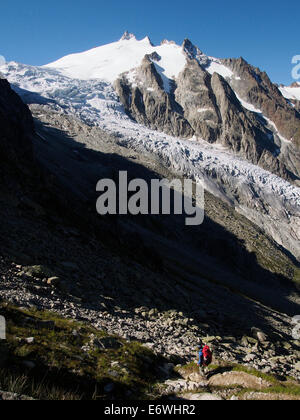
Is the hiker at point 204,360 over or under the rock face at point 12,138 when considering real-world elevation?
under

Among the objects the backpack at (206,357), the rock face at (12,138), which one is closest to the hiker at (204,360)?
the backpack at (206,357)

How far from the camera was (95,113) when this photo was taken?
162 m

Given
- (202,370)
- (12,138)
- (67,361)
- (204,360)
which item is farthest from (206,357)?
(12,138)

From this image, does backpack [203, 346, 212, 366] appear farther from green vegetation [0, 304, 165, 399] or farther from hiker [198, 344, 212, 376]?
green vegetation [0, 304, 165, 399]

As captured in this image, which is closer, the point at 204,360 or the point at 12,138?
the point at 204,360

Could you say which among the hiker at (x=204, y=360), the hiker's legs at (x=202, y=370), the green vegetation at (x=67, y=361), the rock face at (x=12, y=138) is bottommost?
the hiker's legs at (x=202, y=370)

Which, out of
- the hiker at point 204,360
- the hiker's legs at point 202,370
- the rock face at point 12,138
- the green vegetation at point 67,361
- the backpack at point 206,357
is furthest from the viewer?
the rock face at point 12,138

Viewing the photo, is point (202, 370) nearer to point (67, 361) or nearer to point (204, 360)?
point (204, 360)

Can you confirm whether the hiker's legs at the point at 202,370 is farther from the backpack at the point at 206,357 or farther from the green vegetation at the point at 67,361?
the green vegetation at the point at 67,361

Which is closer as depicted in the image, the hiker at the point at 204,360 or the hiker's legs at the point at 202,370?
the hiker's legs at the point at 202,370
